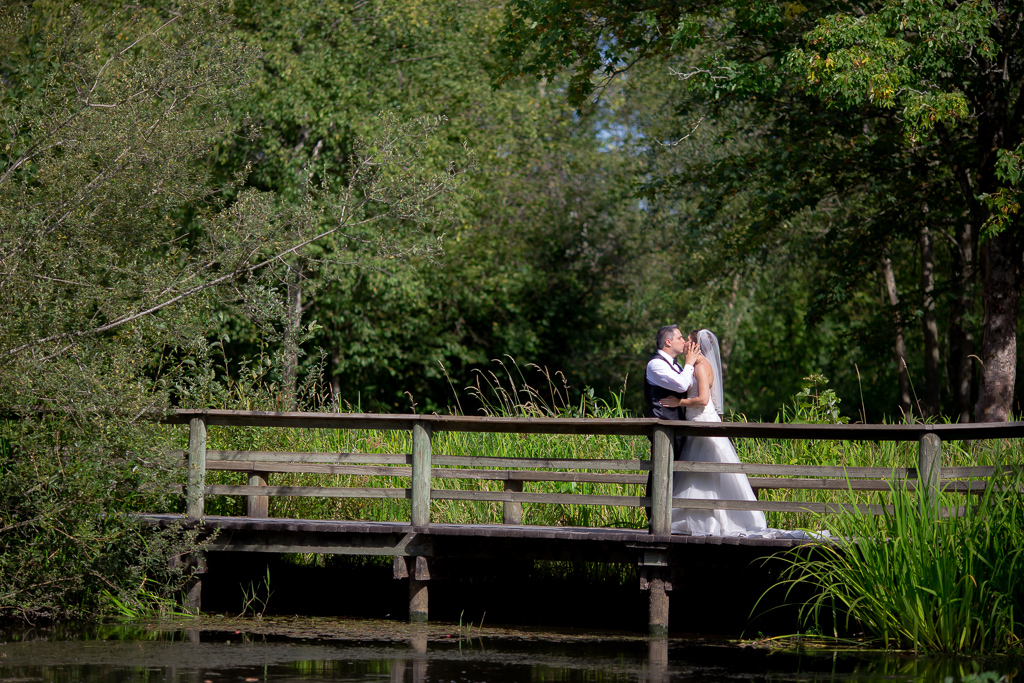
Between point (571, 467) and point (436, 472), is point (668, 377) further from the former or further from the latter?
point (436, 472)

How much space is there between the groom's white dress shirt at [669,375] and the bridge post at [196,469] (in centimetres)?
361

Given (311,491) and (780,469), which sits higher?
(780,469)

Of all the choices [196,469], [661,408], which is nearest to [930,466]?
[661,408]

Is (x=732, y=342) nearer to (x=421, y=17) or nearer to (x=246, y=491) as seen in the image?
(x=421, y=17)

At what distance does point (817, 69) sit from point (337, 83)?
8637mm

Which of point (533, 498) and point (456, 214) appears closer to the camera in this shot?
point (533, 498)

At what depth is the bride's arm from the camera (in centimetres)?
881

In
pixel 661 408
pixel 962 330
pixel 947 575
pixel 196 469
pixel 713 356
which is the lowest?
pixel 947 575

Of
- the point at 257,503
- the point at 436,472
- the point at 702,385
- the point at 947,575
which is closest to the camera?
the point at 947,575

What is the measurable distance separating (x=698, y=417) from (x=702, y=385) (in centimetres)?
29

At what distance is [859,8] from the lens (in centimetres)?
1393

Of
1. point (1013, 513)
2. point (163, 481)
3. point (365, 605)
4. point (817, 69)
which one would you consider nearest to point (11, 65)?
point (163, 481)

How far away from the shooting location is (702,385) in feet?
29.0

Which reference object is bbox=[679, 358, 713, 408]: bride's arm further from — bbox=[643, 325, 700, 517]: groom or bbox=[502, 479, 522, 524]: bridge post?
bbox=[502, 479, 522, 524]: bridge post
